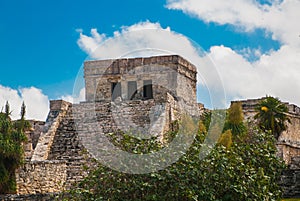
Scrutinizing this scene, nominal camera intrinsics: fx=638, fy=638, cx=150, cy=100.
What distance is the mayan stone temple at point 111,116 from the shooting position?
16.1m

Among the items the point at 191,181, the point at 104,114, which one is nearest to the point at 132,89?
the point at 104,114

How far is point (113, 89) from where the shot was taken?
22547 mm

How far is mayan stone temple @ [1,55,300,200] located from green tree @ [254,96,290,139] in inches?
25.7

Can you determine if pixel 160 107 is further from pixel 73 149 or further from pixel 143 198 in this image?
pixel 143 198

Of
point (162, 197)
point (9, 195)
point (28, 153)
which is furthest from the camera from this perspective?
point (28, 153)

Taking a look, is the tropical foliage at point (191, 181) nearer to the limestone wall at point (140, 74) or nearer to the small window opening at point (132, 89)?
the limestone wall at point (140, 74)

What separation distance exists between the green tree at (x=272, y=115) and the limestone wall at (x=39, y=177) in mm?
7438

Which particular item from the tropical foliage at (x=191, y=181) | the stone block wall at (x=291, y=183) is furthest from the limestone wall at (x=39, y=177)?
the stone block wall at (x=291, y=183)

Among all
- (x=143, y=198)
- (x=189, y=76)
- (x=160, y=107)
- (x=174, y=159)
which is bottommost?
(x=143, y=198)

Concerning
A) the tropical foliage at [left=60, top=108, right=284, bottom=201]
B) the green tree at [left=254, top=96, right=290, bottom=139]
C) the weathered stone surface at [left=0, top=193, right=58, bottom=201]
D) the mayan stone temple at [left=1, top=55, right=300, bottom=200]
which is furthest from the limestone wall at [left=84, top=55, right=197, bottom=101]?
the tropical foliage at [left=60, top=108, right=284, bottom=201]

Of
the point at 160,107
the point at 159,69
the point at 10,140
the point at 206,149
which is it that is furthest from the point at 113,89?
the point at 206,149

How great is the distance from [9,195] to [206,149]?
17.1 ft

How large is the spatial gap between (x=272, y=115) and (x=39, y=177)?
8582mm

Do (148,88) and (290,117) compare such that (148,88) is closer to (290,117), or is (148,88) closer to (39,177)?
(290,117)
